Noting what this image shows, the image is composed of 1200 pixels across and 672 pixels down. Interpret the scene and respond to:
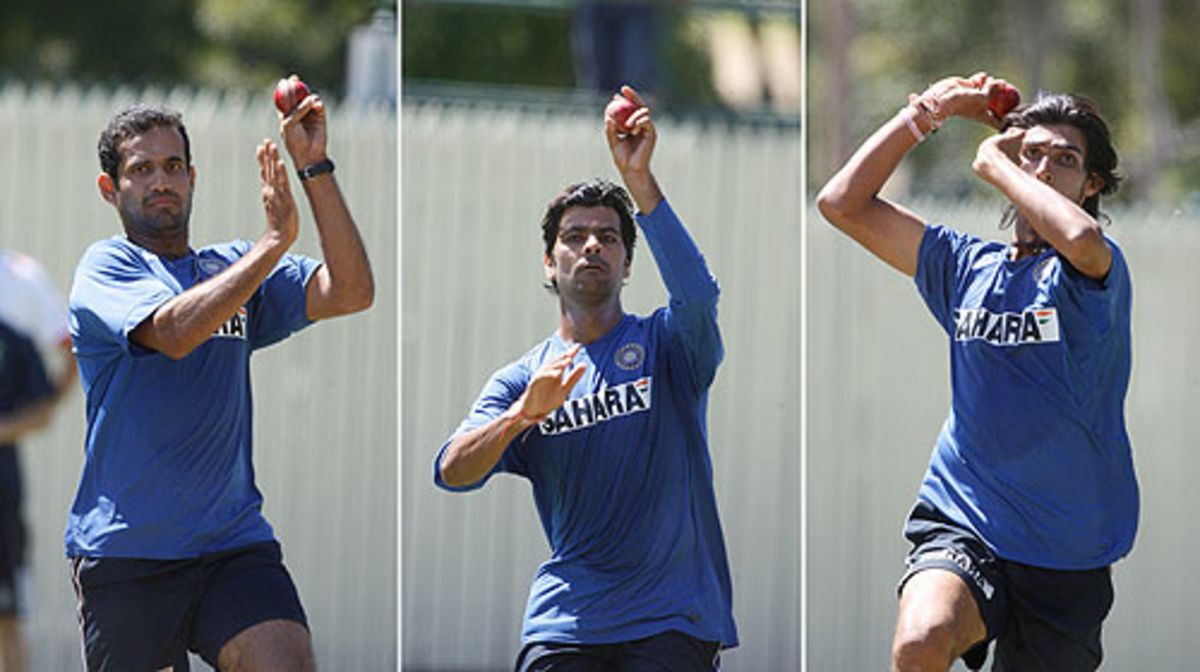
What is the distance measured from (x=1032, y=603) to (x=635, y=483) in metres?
1.05

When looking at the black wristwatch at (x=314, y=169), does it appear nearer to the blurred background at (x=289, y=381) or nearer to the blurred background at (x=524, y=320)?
the blurred background at (x=289, y=381)

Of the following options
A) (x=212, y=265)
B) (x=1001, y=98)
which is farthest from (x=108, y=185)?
(x=1001, y=98)

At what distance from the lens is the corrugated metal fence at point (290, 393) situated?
8031mm

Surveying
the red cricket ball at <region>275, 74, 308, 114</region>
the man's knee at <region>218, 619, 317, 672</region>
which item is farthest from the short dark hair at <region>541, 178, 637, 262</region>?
the man's knee at <region>218, 619, 317, 672</region>

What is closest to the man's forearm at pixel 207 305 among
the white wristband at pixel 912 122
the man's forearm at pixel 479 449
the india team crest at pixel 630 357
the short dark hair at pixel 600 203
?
the man's forearm at pixel 479 449

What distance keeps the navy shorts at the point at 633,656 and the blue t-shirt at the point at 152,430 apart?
0.80 m

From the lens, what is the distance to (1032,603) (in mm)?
5066

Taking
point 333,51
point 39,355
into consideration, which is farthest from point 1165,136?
point 39,355

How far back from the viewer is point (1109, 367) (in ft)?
16.6

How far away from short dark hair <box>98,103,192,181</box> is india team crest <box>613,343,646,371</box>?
1249mm

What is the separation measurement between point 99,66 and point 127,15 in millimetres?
644

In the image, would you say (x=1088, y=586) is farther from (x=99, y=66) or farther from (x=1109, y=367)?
(x=99, y=66)

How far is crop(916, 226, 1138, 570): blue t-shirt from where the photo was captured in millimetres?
4996

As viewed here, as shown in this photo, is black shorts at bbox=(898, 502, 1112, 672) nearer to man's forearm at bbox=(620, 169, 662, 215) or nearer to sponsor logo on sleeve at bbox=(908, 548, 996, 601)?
sponsor logo on sleeve at bbox=(908, 548, 996, 601)
